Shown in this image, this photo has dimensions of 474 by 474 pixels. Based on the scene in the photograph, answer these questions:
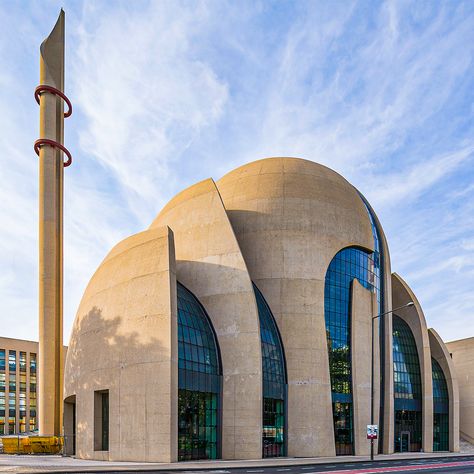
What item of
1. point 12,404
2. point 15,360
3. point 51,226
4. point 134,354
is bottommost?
point 12,404

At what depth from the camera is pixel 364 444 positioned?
42.9 meters

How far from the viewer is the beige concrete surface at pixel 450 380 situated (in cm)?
5672

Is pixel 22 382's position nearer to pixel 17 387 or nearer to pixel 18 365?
pixel 17 387

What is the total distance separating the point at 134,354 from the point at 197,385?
15.9 feet

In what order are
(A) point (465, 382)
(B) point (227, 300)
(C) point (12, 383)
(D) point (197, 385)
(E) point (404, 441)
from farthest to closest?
(C) point (12, 383) → (A) point (465, 382) → (E) point (404, 441) → (B) point (227, 300) → (D) point (197, 385)

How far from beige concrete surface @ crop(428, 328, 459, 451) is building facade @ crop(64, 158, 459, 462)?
5.34 m

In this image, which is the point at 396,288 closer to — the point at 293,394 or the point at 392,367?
the point at 392,367

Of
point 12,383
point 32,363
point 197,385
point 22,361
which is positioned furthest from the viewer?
point 32,363

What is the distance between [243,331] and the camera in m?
37.0

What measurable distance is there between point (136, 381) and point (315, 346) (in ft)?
47.4

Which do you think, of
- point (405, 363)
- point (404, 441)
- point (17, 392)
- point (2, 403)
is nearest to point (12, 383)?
point (17, 392)

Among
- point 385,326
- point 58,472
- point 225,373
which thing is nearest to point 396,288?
point 385,326

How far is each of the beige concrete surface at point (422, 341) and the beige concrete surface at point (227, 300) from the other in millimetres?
23852

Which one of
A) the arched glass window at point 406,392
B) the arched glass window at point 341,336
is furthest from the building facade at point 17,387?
the arched glass window at point 341,336
